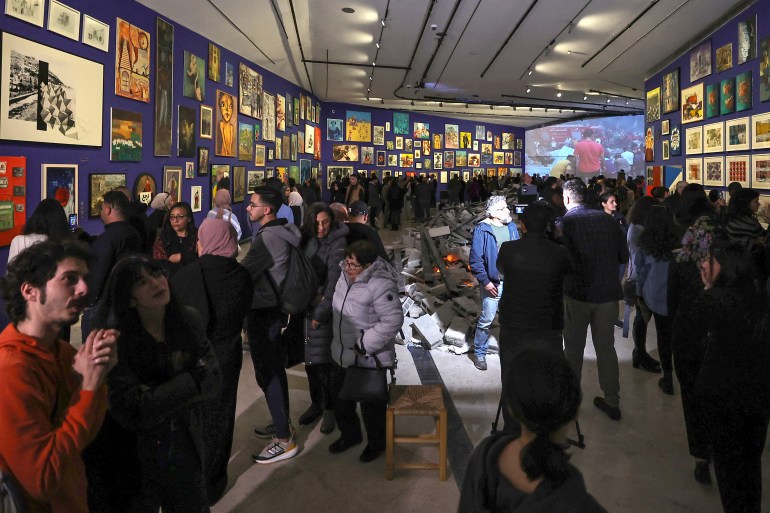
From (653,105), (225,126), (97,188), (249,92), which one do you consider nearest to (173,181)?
(97,188)

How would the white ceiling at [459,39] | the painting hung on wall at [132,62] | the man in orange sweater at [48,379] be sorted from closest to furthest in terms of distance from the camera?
the man in orange sweater at [48,379] → the painting hung on wall at [132,62] → the white ceiling at [459,39]

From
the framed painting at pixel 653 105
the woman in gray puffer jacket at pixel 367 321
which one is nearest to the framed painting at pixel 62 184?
the woman in gray puffer jacket at pixel 367 321

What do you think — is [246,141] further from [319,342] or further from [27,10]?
[319,342]

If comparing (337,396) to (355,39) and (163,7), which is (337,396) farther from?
(355,39)

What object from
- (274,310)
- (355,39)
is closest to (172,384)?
(274,310)

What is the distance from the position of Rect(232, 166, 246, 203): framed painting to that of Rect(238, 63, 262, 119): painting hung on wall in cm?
146

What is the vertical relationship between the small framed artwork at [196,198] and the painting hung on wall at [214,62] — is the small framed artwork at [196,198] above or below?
below

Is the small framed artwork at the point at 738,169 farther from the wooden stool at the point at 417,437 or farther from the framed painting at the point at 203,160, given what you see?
the framed painting at the point at 203,160

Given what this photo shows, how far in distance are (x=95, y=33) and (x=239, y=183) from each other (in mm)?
6606

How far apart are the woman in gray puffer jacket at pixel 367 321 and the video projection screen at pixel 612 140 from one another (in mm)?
28695

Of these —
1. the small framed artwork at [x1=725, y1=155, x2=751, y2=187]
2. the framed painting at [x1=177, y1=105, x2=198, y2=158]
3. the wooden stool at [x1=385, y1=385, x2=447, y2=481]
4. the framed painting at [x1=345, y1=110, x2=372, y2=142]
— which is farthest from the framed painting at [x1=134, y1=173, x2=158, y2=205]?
the framed painting at [x1=345, y1=110, x2=372, y2=142]

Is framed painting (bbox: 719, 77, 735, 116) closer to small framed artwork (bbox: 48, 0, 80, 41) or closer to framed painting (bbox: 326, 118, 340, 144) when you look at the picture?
small framed artwork (bbox: 48, 0, 80, 41)

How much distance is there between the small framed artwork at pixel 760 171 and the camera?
9.66m

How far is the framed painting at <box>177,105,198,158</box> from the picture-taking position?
433 inches
